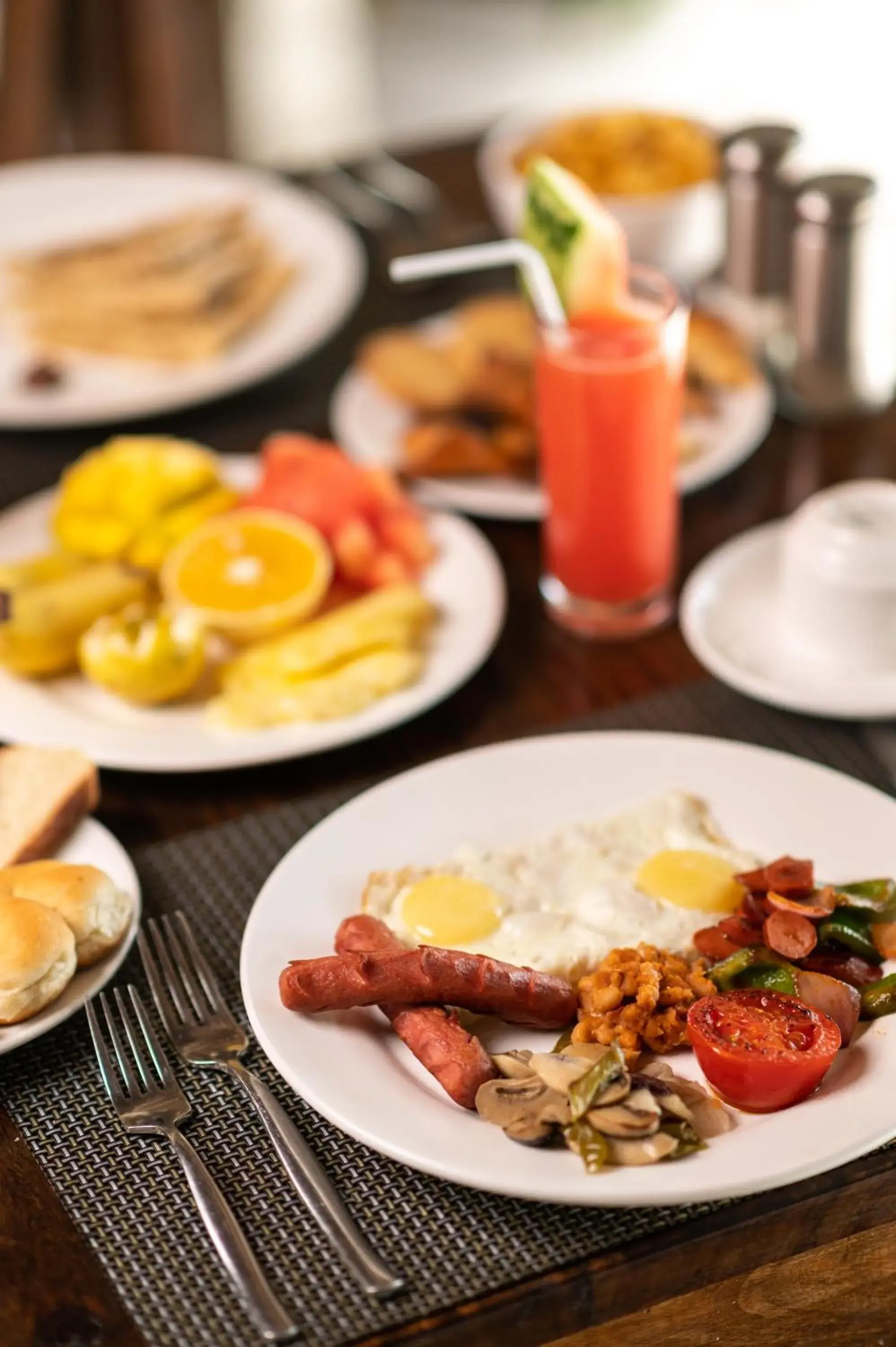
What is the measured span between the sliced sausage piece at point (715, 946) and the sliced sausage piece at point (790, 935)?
0.10 ft

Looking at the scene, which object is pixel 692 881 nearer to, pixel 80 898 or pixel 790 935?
pixel 790 935

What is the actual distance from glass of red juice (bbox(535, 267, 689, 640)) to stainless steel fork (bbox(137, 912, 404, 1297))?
666 millimetres

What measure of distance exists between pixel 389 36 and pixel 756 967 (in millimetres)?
6642

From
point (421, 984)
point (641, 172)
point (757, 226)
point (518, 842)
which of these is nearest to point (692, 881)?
point (518, 842)

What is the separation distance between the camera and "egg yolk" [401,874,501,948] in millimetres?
1323

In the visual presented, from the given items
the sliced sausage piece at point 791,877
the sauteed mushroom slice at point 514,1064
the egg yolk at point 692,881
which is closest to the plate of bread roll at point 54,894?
the sauteed mushroom slice at point 514,1064

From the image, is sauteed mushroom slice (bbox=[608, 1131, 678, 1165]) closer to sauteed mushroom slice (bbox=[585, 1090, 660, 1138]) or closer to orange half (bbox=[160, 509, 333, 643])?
sauteed mushroom slice (bbox=[585, 1090, 660, 1138])

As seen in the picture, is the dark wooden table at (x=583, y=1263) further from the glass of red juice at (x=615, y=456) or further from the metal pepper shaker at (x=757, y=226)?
the metal pepper shaker at (x=757, y=226)

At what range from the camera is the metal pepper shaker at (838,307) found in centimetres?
206

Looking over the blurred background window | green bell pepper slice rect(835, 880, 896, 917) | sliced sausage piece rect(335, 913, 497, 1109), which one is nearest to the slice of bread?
sliced sausage piece rect(335, 913, 497, 1109)

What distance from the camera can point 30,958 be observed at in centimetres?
125

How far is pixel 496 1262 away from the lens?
1107 millimetres

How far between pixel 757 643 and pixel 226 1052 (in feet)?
2.59

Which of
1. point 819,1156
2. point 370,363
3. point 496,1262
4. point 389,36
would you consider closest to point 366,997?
point 496,1262
